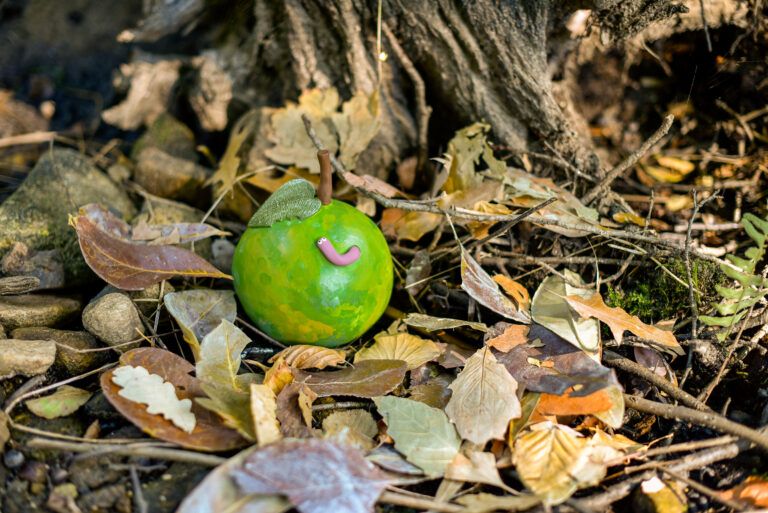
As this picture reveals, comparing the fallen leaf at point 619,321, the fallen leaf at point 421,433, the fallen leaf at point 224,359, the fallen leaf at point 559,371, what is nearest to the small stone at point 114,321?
the fallen leaf at point 224,359

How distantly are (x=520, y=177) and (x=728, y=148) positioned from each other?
4.16 ft

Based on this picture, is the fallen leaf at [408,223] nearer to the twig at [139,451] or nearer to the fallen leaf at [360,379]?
the fallen leaf at [360,379]

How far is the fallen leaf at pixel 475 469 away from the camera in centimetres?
171

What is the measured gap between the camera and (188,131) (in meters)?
3.24

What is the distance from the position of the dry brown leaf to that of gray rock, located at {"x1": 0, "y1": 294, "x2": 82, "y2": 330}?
1591 mm

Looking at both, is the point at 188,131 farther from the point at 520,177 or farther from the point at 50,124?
the point at 520,177

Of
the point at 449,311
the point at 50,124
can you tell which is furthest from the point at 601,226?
the point at 50,124

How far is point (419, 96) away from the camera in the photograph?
2.79 m

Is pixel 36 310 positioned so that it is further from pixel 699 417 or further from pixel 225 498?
pixel 699 417

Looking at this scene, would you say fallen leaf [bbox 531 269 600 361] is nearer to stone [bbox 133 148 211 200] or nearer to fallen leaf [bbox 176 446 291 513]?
fallen leaf [bbox 176 446 291 513]

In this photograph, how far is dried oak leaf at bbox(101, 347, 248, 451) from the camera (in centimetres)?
172

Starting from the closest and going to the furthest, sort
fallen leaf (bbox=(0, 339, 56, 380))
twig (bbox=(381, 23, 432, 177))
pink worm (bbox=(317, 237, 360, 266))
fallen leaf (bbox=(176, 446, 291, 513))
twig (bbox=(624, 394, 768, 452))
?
1. fallen leaf (bbox=(176, 446, 291, 513))
2. twig (bbox=(624, 394, 768, 452))
3. fallen leaf (bbox=(0, 339, 56, 380))
4. pink worm (bbox=(317, 237, 360, 266))
5. twig (bbox=(381, 23, 432, 177))

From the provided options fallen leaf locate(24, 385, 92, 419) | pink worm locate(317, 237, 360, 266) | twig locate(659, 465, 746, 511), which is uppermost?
pink worm locate(317, 237, 360, 266)

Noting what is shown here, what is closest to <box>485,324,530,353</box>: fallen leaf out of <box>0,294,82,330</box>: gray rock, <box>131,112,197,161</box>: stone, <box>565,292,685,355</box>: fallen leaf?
<box>565,292,685,355</box>: fallen leaf
